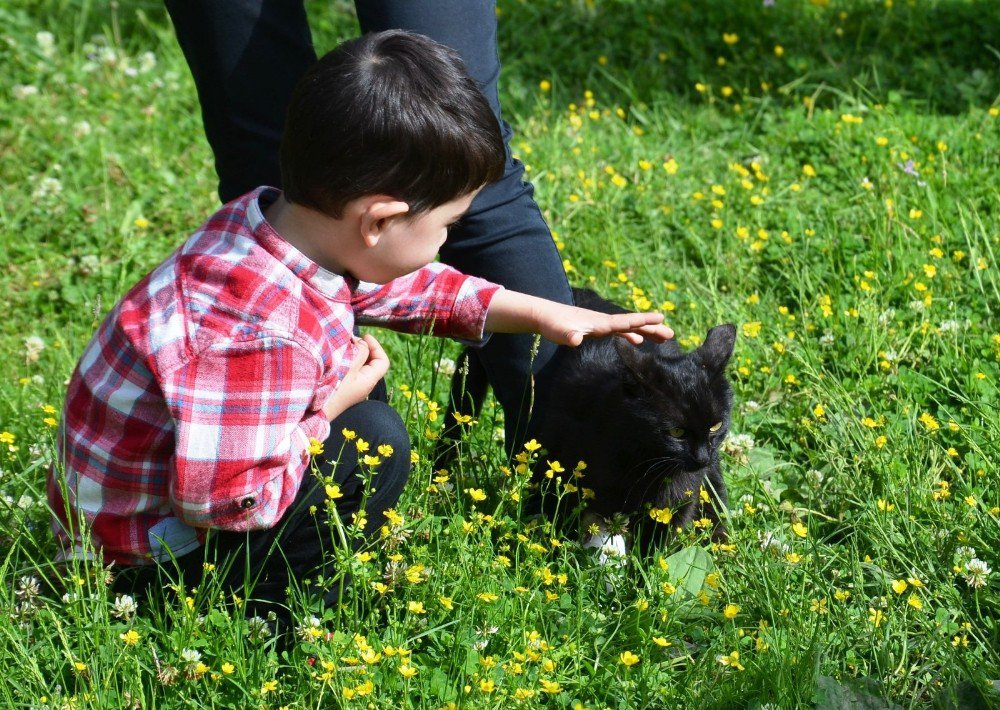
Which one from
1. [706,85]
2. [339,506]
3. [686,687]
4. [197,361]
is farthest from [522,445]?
[706,85]

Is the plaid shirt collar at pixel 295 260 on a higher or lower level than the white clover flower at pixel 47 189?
higher

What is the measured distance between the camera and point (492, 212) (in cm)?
263

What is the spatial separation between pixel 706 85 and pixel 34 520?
3.38 m

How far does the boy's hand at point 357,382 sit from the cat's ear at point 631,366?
64cm

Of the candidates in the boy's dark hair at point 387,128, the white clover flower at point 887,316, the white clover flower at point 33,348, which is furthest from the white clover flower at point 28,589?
the white clover flower at point 887,316

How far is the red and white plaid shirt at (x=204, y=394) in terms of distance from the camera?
6.27 ft

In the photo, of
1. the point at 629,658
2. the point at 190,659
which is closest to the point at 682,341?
the point at 629,658

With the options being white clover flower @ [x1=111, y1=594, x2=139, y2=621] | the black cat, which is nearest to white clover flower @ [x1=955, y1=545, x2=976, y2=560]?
the black cat

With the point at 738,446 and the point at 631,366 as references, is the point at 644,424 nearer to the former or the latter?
the point at 631,366

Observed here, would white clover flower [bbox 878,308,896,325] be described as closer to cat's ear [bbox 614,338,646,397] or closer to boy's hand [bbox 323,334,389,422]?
cat's ear [bbox 614,338,646,397]

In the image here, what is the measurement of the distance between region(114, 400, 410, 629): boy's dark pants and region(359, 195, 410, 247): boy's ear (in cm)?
44

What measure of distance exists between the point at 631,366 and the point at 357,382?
74 cm

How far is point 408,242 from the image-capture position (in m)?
2.02

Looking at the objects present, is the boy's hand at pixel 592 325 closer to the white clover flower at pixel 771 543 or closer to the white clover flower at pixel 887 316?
the white clover flower at pixel 771 543
